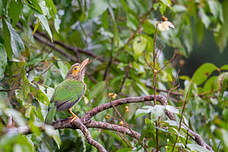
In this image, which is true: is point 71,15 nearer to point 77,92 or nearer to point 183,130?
point 77,92

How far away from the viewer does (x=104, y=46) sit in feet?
13.9

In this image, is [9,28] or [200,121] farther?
[200,121]

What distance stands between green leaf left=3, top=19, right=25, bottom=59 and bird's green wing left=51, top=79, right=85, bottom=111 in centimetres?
47

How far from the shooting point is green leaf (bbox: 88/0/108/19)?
3.26 meters

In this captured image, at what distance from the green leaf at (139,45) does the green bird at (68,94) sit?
779mm

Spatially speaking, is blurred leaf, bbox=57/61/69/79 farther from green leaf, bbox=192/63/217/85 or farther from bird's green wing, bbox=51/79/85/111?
green leaf, bbox=192/63/217/85

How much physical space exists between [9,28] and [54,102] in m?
0.65

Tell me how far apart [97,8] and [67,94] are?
1041mm

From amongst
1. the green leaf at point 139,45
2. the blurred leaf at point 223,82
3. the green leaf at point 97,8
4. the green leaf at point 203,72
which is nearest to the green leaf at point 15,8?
the green leaf at point 97,8

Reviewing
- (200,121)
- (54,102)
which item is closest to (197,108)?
(200,121)

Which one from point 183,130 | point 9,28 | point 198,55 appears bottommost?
point 198,55

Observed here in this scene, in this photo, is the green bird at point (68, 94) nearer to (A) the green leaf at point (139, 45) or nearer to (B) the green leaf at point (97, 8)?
(B) the green leaf at point (97, 8)

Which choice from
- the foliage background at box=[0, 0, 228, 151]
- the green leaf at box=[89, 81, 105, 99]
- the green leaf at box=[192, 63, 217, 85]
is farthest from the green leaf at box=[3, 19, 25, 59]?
the green leaf at box=[192, 63, 217, 85]

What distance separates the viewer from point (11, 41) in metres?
2.31
